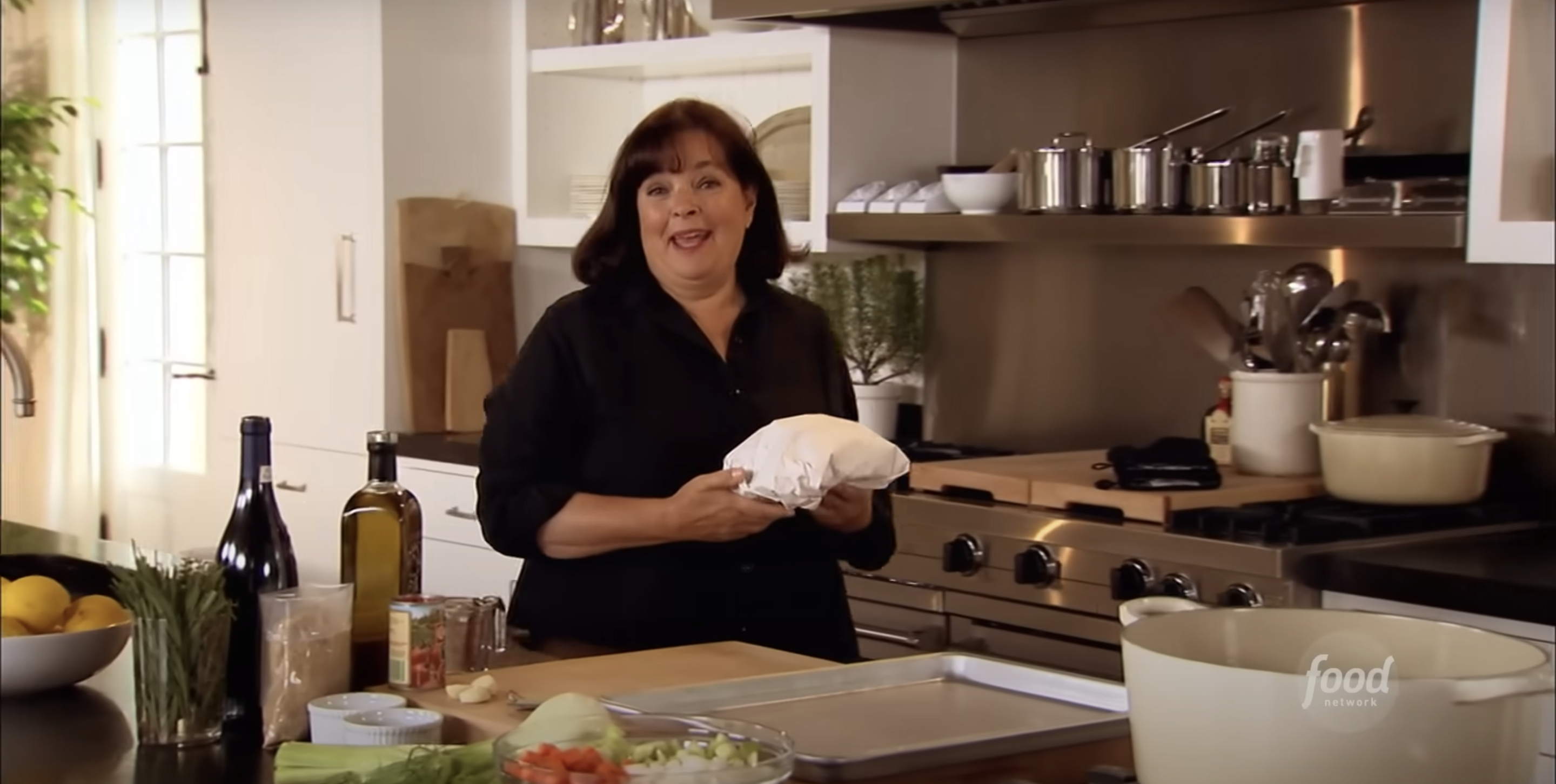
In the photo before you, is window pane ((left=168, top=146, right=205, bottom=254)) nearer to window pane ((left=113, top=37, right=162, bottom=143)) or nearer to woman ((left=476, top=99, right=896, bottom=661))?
window pane ((left=113, top=37, right=162, bottom=143))

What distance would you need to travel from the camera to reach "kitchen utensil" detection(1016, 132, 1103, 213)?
3539 mm

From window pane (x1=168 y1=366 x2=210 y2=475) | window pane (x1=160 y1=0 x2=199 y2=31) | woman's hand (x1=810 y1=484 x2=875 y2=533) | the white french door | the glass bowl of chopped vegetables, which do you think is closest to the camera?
the glass bowl of chopped vegetables

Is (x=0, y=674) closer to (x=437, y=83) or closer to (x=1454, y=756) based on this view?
(x=1454, y=756)

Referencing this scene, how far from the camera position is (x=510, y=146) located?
4625 mm

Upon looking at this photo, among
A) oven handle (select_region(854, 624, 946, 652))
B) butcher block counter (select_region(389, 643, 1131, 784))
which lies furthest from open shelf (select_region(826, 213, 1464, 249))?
butcher block counter (select_region(389, 643, 1131, 784))

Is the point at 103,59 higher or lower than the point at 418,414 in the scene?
higher

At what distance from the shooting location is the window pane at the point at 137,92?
224 inches

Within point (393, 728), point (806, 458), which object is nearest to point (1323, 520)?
point (806, 458)

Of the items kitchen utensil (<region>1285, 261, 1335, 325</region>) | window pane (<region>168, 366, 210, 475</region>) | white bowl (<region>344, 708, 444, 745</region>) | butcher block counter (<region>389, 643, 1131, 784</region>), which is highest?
kitchen utensil (<region>1285, 261, 1335, 325</region>)

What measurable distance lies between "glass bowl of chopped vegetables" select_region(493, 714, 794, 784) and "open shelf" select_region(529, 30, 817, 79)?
2531mm

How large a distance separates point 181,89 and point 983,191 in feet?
9.30

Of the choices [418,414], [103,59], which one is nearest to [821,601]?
[418,414]

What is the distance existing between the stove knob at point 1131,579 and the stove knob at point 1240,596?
0.13m

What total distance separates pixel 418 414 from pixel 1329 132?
218cm
